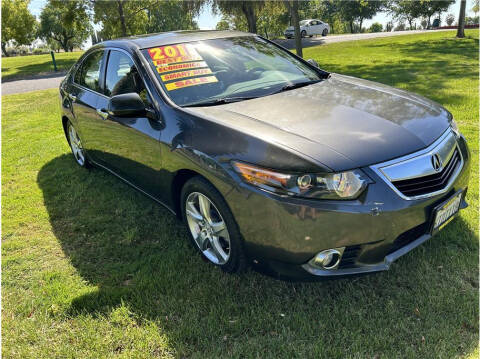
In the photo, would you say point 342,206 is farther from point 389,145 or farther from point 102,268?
point 102,268

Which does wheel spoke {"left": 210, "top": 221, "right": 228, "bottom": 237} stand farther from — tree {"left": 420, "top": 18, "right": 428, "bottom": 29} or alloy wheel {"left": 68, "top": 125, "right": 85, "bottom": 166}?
tree {"left": 420, "top": 18, "right": 428, "bottom": 29}

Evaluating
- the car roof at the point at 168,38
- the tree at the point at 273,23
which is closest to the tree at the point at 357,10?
the tree at the point at 273,23

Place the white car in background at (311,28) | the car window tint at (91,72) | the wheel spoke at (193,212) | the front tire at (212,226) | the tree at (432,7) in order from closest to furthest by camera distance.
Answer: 1. the front tire at (212,226)
2. the wheel spoke at (193,212)
3. the car window tint at (91,72)
4. the white car in background at (311,28)
5. the tree at (432,7)

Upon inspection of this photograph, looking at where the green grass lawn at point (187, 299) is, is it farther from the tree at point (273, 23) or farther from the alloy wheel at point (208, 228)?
the tree at point (273, 23)

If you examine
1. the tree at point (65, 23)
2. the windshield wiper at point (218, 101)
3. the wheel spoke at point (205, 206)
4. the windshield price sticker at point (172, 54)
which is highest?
the tree at point (65, 23)

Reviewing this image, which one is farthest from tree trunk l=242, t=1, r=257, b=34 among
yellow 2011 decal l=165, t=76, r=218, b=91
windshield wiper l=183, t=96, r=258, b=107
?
windshield wiper l=183, t=96, r=258, b=107

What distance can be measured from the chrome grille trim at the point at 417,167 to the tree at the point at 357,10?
5709 cm

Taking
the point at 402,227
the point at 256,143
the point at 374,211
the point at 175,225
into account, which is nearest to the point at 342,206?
the point at 374,211

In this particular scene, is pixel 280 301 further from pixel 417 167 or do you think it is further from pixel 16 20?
pixel 16 20

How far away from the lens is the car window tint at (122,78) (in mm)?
3334

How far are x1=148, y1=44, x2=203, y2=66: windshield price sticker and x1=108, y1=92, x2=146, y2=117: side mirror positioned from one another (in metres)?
0.44

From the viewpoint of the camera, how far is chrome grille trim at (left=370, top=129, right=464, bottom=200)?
Answer: 88.3 inches

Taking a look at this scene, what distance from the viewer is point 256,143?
93.7 inches

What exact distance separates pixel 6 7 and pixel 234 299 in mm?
33491
